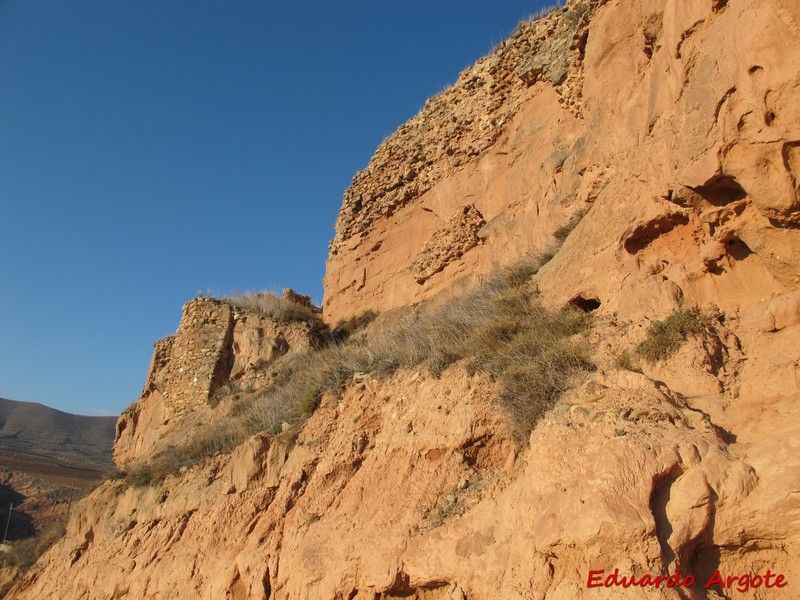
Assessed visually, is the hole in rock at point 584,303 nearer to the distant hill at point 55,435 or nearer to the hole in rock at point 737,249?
the hole in rock at point 737,249

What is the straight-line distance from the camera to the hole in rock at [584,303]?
6434 mm

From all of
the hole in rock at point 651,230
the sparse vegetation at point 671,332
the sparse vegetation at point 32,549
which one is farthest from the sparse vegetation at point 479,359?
the sparse vegetation at point 32,549

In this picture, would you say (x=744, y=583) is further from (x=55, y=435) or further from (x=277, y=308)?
(x=55, y=435)

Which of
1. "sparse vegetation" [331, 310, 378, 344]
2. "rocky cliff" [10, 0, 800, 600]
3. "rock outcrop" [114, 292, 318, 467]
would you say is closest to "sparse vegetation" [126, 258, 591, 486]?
"rocky cliff" [10, 0, 800, 600]

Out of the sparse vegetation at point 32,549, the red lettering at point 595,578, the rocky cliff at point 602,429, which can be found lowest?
the sparse vegetation at point 32,549

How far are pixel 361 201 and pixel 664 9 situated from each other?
32.1 ft

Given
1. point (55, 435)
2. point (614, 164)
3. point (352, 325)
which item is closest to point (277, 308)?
Result: point (352, 325)

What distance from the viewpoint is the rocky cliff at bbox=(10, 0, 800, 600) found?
373 centimetres

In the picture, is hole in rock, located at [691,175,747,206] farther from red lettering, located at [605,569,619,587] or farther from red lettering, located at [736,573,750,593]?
red lettering, located at [605,569,619,587]

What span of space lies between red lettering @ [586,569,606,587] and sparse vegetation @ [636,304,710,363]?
1984 millimetres

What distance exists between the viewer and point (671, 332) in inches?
198

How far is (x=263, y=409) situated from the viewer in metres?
8.91

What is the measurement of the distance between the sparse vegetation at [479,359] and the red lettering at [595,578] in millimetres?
1455

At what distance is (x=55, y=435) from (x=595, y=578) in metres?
87.8
